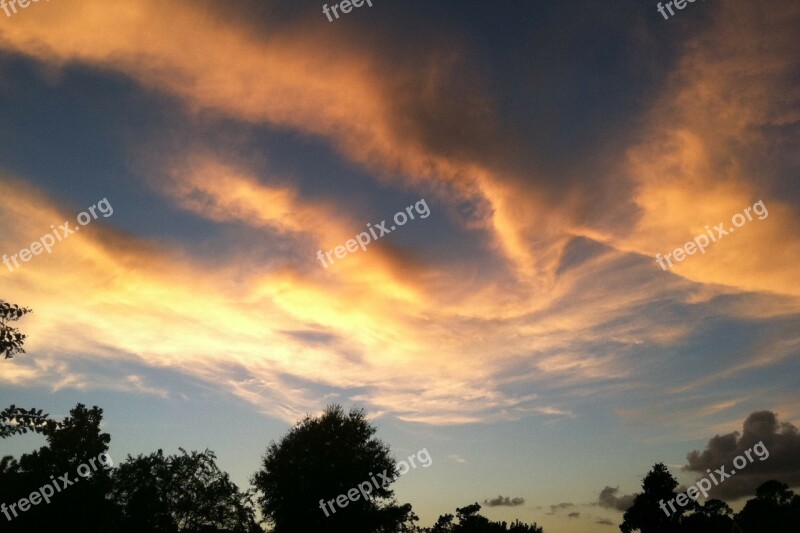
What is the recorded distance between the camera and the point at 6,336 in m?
6.10

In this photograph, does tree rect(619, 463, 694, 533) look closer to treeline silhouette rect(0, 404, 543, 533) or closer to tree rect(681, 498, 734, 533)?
tree rect(681, 498, 734, 533)

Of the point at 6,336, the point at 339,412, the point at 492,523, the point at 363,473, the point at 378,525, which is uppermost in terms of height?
the point at 339,412

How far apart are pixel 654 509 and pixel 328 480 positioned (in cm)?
8300

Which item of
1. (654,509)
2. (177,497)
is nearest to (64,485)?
(177,497)

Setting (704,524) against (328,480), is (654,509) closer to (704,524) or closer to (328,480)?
(704,524)

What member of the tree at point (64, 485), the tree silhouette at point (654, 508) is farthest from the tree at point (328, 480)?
the tree silhouette at point (654, 508)

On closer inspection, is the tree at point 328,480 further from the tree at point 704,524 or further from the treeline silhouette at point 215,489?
the tree at point 704,524

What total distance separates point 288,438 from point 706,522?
91411 millimetres

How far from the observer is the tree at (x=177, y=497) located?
212 feet

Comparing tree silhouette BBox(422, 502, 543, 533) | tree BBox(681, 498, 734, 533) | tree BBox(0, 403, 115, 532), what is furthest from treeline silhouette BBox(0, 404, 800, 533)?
tree silhouette BBox(422, 502, 543, 533)

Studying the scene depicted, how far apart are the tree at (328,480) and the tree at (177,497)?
42.6ft

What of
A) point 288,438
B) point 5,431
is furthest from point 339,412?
point 5,431

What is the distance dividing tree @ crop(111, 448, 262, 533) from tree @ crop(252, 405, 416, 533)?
1299 cm

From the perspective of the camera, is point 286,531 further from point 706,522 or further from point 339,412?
point 706,522
